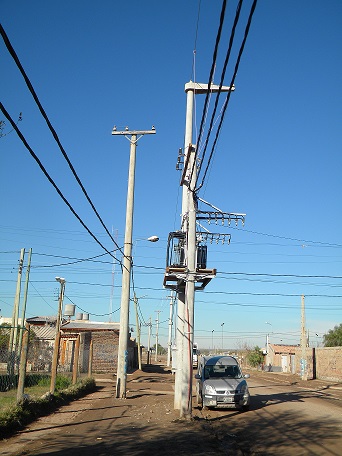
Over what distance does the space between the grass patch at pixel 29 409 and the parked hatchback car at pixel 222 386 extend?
187 inches

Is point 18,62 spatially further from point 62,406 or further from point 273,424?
point 62,406

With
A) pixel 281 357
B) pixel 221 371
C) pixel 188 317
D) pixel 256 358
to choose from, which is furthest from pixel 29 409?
pixel 256 358

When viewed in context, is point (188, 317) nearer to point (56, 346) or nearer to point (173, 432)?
point (173, 432)

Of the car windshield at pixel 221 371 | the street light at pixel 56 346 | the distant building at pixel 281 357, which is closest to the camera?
the street light at pixel 56 346

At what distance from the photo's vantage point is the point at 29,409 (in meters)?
12.4

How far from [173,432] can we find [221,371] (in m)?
7.18

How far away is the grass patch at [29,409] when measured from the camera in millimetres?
10561

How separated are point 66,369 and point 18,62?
2994cm

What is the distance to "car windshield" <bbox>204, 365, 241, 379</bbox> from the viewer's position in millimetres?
17828

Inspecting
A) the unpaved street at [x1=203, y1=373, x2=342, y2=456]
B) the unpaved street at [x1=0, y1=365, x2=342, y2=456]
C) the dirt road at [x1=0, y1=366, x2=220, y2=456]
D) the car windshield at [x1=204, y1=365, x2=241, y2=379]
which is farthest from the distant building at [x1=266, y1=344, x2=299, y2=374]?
the dirt road at [x1=0, y1=366, x2=220, y2=456]

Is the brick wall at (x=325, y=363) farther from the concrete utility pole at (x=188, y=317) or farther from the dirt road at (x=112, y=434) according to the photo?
the concrete utility pole at (x=188, y=317)

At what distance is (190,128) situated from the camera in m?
16.3

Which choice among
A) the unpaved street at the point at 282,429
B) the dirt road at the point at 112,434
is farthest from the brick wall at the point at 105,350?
the dirt road at the point at 112,434

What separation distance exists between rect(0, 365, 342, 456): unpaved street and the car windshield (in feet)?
5.16
